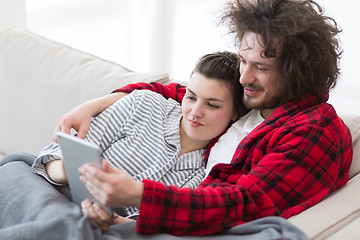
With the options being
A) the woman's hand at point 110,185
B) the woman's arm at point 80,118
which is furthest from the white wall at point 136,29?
the woman's hand at point 110,185

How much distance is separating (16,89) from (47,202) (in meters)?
0.94

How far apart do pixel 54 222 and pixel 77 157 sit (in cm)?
16

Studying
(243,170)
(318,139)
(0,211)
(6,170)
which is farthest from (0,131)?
(318,139)

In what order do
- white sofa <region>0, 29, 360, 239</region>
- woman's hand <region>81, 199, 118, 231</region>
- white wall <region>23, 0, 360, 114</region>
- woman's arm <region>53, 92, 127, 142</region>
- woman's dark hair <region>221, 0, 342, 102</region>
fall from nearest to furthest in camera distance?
1. woman's hand <region>81, 199, 118, 231</region>
2. woman's dark hair <region>221, 0, 342, 102</region>
3. woman's arm <region>53, 92, 127, 142</region>
4. white sofa <region>0, 29, 360, 239</region>
5. white wall <region>23, 0, 360, 114</region>

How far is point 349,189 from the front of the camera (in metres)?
1.49

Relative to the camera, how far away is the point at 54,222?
1225 millimetres

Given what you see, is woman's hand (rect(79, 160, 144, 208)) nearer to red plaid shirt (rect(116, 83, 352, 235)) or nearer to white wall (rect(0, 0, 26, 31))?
red plaid shirt (rect(116, 83, 352, 235))

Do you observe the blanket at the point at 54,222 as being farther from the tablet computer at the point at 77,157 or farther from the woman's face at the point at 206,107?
the woman's face at the point at 206,107

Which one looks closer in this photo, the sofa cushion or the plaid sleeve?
the plaid sleeve

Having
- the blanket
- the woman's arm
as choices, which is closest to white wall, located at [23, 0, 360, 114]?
the woman's arm

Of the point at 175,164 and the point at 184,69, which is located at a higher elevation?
the point at 175,164

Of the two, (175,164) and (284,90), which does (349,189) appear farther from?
(175,164)

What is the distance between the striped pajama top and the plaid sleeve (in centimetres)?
9

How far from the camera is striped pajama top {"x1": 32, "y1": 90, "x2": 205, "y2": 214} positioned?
5.35ft
